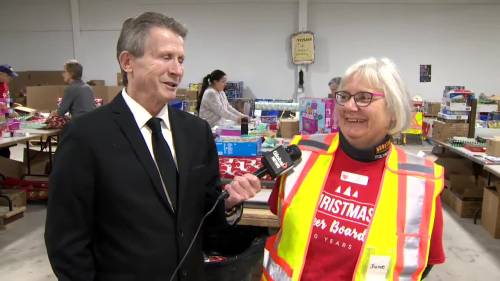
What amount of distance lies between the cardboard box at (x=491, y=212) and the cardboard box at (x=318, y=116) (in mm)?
1862

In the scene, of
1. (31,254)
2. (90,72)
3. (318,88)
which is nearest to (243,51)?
(318,88)

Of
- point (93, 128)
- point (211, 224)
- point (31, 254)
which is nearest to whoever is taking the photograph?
point (93, 128)

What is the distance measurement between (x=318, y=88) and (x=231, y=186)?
8.34 meters

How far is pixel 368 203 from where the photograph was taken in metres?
1.25

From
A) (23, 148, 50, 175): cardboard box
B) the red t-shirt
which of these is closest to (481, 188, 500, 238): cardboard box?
the red t-shirt

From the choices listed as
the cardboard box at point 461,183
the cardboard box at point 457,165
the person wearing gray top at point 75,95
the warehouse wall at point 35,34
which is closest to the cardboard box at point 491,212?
the cardboard box at point 461,183

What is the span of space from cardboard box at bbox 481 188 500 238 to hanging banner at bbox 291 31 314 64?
222 inches

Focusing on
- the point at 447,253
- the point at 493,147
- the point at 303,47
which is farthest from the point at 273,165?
the point at 303,47

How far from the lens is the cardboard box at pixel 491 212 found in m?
3.75

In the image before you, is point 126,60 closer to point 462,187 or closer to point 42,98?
point 462,187

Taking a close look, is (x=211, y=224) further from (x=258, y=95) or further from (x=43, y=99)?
(x=258, y=95)

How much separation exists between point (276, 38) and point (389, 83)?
8235 mm

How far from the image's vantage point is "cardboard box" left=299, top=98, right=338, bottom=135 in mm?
3051

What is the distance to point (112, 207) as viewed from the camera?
1.12 m
